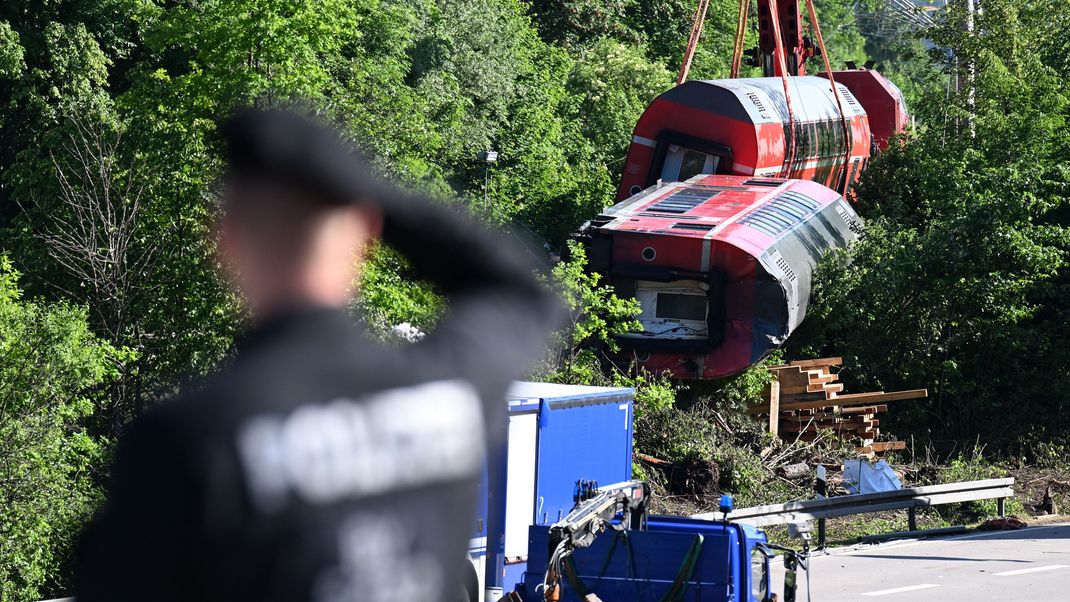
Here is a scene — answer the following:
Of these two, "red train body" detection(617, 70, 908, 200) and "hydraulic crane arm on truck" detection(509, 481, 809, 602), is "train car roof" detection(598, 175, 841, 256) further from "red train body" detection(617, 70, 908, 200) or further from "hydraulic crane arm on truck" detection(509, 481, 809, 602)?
"hydraulic crane arm on truck" detection(509, 481, 809, 602)

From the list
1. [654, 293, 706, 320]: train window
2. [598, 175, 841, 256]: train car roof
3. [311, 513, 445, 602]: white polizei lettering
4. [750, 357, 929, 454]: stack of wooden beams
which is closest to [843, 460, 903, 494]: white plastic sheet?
[750, 357, 929, 454]: stack of wooden beams

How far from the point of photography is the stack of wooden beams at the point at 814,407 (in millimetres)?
22703

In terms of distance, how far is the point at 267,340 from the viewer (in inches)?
81.8

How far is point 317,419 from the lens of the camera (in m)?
2.01

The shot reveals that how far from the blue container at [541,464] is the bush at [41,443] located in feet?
17.8

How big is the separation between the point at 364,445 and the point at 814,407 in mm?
21455

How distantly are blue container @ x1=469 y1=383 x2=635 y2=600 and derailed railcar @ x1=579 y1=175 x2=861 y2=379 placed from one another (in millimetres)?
6607

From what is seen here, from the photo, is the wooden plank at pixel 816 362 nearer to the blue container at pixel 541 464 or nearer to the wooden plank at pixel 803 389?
the wooden plank at pixel 803 389

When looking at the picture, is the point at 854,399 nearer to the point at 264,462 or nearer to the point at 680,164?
the point at 680,164

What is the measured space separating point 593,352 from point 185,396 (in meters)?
19.2

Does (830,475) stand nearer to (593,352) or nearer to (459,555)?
(593,352)

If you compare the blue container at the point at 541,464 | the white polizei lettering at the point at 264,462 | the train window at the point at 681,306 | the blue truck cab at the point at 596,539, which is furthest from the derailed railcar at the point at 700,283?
the white polizei lettering at the point at 264,462

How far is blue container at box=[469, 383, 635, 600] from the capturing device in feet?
40.8

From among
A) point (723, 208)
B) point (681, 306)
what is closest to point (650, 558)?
point (681, 306)
